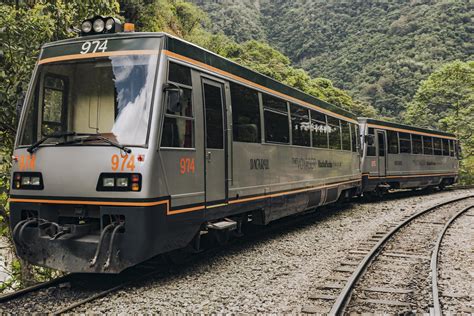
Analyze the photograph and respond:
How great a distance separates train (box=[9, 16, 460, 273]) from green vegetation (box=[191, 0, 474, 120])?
71.2 meters

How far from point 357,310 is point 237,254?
2.97 m

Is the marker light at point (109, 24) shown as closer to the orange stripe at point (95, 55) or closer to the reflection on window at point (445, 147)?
the orange stripe at point (95, 55)


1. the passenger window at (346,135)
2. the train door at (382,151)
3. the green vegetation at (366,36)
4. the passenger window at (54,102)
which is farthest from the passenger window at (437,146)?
the green vegetation at (366,36)

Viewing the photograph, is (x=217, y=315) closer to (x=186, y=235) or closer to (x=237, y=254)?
(x=186, y=235)

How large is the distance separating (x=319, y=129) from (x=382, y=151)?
8033 millimetres

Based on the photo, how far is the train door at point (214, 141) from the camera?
6.82 meters

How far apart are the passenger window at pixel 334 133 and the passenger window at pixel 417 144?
29.5 ft

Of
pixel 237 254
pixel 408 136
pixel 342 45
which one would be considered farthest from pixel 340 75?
pixel 237 254

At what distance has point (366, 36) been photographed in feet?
323

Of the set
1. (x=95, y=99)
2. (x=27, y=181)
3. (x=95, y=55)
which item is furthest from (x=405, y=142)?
(x=27, y=181)

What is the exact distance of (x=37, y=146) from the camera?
5969mm

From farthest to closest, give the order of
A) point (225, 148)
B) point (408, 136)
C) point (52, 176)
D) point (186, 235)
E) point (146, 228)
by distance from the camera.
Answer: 1. point (408, 136)
2. point (225, 148)
3. point (186, 235)
4. point (52, 176)
5. point (146, 228)

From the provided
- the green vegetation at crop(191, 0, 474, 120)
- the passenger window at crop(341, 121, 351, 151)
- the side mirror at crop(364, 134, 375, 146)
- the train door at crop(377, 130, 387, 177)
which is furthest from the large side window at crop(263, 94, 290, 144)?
the green vegetation at crop(191, 0, 474, 120)

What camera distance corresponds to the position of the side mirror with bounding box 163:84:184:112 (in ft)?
18.9
